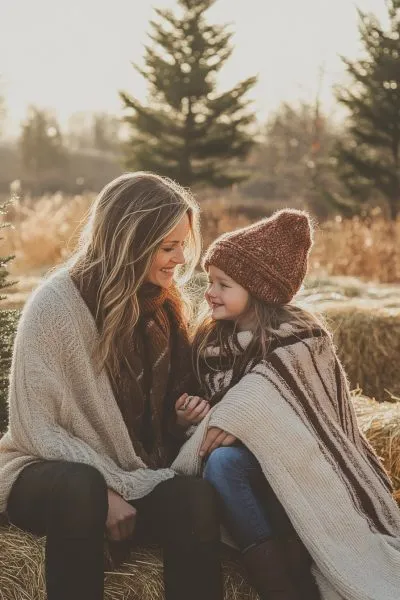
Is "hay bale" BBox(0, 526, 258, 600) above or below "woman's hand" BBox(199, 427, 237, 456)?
below

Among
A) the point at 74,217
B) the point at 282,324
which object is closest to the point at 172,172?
the point at 74,217

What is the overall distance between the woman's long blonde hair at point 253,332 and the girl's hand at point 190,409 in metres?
0.14

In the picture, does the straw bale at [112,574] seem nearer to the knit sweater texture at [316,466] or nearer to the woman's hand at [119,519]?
the woman's hand at [119,519]

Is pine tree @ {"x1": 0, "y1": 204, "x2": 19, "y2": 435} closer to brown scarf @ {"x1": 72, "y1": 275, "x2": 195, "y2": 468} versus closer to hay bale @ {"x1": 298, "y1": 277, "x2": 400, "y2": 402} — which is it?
brown scarf @ {"x1": 72, "y1": 275, "x2": 195, "y2": 468}

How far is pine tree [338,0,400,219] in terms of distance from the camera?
16.2m

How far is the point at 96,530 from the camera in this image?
2326mm

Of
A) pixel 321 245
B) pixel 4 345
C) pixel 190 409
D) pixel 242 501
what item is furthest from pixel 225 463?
pixel 321 245

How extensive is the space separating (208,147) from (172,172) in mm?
964

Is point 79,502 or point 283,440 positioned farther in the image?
point 283,440

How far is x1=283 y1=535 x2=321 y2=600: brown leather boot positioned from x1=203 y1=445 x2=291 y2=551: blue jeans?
5 cm

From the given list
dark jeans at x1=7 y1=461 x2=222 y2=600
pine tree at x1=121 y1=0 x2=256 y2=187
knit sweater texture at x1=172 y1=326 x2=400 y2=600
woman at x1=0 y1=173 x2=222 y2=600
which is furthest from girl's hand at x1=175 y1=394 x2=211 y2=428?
pine tree at x1=121 y1=0 x2=256 y2=187

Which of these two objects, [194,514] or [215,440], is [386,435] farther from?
[194,514]

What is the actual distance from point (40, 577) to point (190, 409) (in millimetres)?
734

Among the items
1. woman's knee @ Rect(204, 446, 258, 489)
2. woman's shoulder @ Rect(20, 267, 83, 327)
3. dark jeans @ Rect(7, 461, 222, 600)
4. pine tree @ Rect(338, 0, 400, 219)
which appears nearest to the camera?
dark jeans @ Rect(7, 461, 222, 600)
